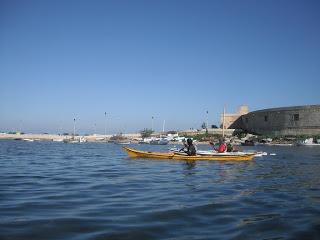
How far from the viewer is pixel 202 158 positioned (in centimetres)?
2612

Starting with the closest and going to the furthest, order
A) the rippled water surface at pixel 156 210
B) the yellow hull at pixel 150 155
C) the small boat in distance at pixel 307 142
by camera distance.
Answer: the rippled water surface at pixel 156 210, the yellow hull at pixel 150 155, the small boat in distance at pixel 307 142

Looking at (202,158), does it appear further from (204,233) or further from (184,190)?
(204,233)

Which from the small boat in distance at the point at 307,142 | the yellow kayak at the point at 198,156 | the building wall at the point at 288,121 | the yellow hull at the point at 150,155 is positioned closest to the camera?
the yellow kayak at the point at 198,156

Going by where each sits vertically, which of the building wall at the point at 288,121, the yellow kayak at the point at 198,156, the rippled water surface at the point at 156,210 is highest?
the building wall at the point at 288,121

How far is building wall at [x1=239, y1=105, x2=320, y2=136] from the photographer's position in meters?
83.3

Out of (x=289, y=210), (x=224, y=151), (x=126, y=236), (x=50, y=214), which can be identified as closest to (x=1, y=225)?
(x=50, y=214)

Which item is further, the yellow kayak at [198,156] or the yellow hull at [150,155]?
the yellow hull at [150,155]

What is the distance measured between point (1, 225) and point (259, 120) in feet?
308

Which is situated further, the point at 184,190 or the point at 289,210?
the point at 184,190

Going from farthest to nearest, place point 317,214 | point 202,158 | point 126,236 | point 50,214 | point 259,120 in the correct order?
point 259,120
point 202,158
point 317,214
point 50,214
point 126,236

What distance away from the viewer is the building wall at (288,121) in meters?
83.3

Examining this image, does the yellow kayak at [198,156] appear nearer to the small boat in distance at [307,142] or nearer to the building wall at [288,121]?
the small boat in distance at [307,142]

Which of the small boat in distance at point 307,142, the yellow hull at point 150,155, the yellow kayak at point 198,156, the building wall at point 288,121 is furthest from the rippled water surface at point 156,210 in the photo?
the building wall at point 288,121

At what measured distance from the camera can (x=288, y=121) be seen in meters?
87.4
